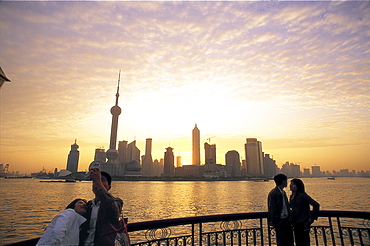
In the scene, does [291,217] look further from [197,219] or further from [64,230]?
[64,230]

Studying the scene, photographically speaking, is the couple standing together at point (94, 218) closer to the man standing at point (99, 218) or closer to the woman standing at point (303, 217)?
the man standing at point (99, 218)

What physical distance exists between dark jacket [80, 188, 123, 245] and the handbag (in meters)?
0.03

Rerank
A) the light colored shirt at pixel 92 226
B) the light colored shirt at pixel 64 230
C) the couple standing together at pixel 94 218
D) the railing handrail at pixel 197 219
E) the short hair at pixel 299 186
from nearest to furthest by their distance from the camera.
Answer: the light colored shirt at pixel 64 230 → the couple standing together at pixel 94 218 → the light colored shirt at pixel 92 226 → the railing handrail at pixel 197 219 → the short hair at pixel 299 186

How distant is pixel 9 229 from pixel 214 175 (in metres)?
173

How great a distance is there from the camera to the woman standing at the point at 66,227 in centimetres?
221

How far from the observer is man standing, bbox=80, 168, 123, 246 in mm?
A: 2592

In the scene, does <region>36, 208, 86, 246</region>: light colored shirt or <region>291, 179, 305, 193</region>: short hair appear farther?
<region>291, 179, 305, 193</region>: short hair

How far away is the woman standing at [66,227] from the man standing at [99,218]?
0.13m

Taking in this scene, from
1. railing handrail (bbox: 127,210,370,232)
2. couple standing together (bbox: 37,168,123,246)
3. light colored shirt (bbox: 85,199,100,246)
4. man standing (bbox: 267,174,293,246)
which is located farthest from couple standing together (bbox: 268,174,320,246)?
light colored shirt (bbox: 85,199,100,246)

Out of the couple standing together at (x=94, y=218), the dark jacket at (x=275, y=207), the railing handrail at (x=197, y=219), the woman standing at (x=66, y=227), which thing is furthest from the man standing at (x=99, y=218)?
the dark jacket at (x=275, y=207)

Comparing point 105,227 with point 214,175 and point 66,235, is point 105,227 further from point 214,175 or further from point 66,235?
point 214,175

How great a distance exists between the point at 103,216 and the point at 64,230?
479mm

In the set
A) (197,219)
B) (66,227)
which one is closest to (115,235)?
(66,227)

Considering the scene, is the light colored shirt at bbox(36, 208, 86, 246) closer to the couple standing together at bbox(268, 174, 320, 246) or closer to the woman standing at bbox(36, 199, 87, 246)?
the woman standing at bbox(36, 199, 87, 246)
